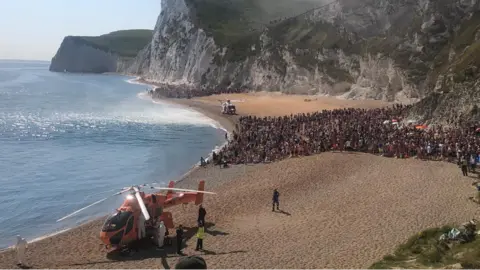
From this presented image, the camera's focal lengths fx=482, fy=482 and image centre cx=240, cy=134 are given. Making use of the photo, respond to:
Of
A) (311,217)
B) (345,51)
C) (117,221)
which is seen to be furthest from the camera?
(345,51)

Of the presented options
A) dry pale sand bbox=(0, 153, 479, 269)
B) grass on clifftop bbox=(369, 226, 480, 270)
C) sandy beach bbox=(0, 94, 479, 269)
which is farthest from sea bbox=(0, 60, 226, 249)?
grass on clifftop bbox=(369, 226, 480, 270)

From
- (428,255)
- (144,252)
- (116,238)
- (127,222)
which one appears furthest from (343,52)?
(428,255)

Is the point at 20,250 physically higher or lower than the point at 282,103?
lower

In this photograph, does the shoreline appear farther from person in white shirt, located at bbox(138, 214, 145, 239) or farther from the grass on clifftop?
the grass on clifftop

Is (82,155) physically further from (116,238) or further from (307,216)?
(307,216)

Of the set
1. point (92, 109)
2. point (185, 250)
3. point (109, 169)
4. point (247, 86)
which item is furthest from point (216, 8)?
point (185, 250)

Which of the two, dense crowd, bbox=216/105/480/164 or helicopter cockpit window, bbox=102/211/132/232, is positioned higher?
dense crowd, bbox=216/105/480/164
